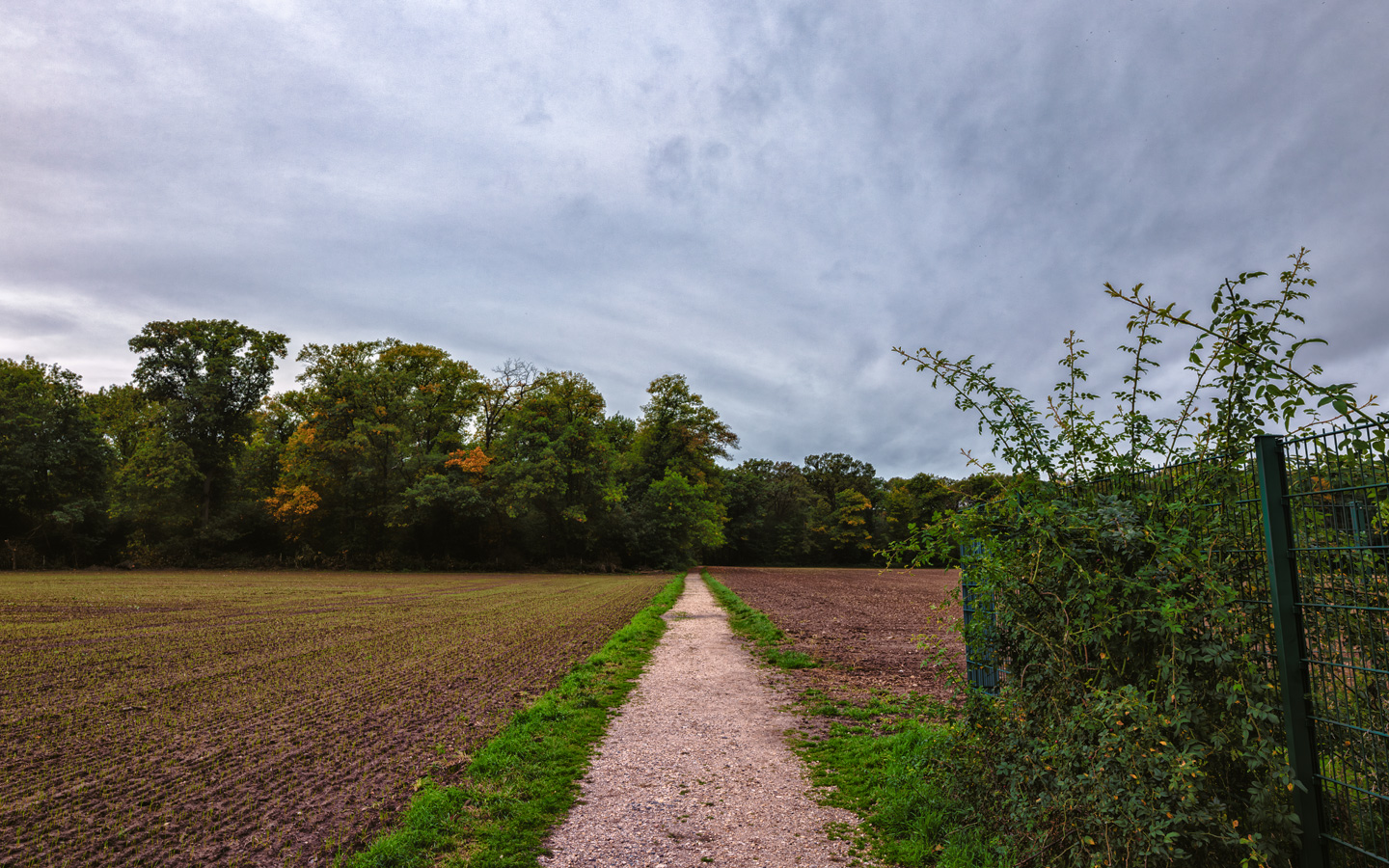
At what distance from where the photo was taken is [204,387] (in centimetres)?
4597

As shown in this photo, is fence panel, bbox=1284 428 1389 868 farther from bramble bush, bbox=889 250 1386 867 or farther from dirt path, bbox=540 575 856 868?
dirt path, bbox=540 575 856 868

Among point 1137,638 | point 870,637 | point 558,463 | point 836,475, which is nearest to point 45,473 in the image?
point 558,463

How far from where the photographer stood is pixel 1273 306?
125 inches

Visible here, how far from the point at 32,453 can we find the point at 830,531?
75.9 m

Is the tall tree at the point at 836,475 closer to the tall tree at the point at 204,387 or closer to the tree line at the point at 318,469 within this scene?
the tree line at the point at 318,469

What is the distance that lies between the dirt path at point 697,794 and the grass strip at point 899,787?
228mm

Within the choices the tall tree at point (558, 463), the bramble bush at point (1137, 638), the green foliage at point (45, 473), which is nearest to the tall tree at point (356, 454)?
the tall tree at point (558, 463)

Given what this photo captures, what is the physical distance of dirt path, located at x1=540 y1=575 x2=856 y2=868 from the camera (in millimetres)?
4395

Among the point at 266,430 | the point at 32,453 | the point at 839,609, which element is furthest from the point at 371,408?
the point at 839,609

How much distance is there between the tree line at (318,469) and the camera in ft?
139

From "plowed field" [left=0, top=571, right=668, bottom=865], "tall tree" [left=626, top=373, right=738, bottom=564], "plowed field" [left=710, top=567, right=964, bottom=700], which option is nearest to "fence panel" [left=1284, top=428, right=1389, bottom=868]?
"plowed field" [left=710, top=567, right=964, bottom=700]

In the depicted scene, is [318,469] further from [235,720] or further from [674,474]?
[235,720]

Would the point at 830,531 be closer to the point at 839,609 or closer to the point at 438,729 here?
the point at 839,609

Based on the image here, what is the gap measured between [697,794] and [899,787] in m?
1.59
